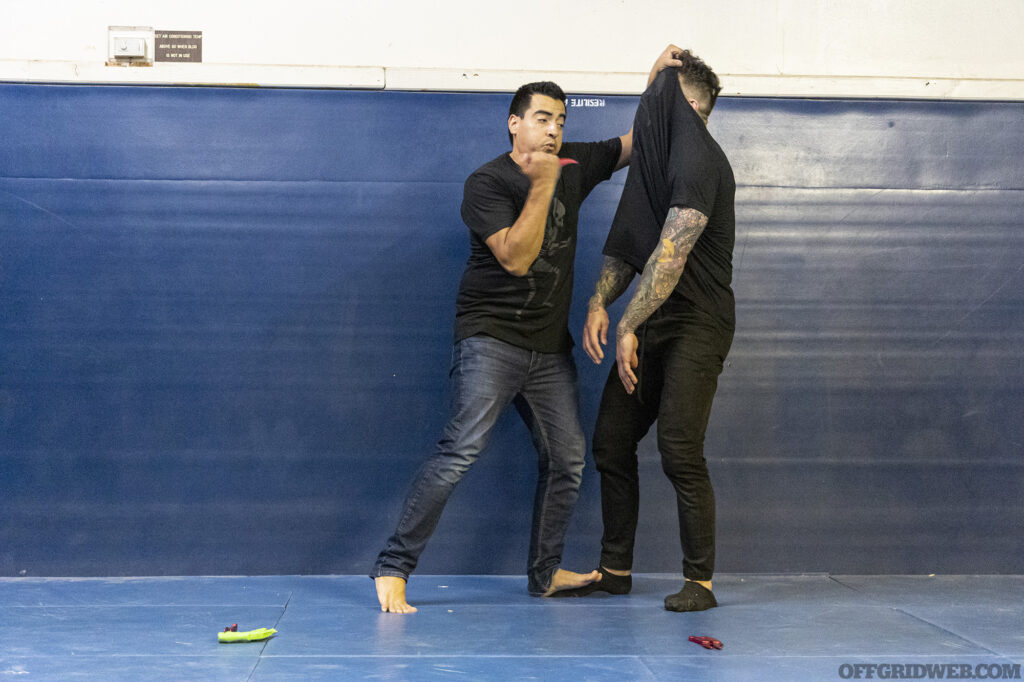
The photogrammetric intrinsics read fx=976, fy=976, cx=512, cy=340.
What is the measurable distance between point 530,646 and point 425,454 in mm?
1100

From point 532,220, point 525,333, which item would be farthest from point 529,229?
point 525,333

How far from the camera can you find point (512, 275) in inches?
127

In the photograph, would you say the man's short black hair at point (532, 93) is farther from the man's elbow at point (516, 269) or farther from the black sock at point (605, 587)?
the black sock at point (605, 587)

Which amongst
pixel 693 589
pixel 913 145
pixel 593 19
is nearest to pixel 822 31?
pixel 913 145

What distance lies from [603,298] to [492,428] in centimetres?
58

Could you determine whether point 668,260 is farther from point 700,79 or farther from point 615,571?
point 615,571

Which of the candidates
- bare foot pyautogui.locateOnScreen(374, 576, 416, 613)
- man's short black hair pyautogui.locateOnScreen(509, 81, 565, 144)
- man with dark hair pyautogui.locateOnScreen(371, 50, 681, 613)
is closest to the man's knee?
man with dark hair pyautogui.locateOnScreen(371, 50, 681, 613)

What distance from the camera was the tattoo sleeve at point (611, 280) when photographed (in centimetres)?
Answer: 332

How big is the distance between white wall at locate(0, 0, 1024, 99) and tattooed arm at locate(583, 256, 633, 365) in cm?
74

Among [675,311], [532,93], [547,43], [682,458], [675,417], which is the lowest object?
[682,458]

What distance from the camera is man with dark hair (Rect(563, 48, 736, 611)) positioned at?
9.94 feet

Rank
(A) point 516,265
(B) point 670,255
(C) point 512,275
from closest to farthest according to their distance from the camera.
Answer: (B) point 670,255 < (A) point 516,265 < (C) point 512,275

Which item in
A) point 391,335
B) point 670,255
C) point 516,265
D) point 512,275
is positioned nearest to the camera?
point 670,255

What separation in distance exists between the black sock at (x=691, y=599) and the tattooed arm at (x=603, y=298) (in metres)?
0.79
